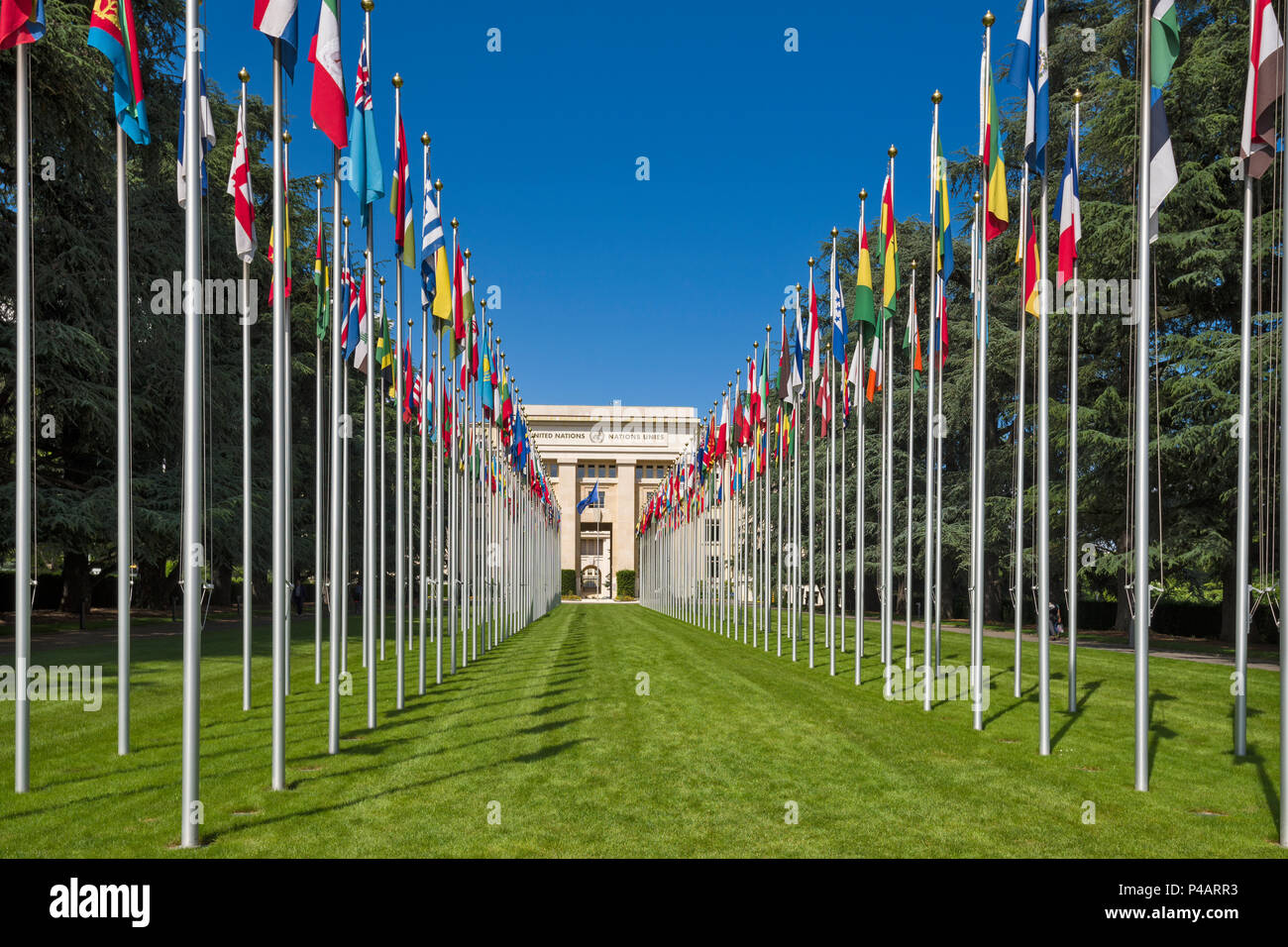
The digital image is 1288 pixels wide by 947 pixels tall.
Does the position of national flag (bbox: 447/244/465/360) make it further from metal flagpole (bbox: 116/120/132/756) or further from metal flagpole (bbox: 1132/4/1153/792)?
metal flagpole (bbox: 1132/4/1153/792)

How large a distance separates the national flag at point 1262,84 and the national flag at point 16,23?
11751 millimetres

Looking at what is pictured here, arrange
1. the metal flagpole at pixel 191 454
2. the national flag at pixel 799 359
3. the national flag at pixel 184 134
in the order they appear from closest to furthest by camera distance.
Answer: the metal flagpole at pixel 191 454 → the national flag at pixel 184 134 → the national flag at pixel 799 359

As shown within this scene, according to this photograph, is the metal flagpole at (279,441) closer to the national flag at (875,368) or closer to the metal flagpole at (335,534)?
the metal flagpole at (335,534)

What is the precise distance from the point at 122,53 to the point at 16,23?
1131 mm

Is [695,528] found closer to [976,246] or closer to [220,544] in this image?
[220,544]

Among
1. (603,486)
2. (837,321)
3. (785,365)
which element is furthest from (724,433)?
(603,486)

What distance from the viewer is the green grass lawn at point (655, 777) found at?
8570 millimetres

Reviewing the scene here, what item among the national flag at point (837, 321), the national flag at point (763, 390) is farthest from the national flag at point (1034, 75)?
the national flag at point (763, 390)

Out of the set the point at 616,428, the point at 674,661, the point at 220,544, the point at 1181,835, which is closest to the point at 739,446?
the point at 674,661

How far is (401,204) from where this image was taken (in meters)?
15.6

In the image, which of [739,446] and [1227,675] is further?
[739,446]

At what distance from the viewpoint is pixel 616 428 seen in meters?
119

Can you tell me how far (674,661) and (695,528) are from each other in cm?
2232

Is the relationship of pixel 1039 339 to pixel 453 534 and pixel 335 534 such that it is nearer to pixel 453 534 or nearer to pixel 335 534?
pixel 335 534
